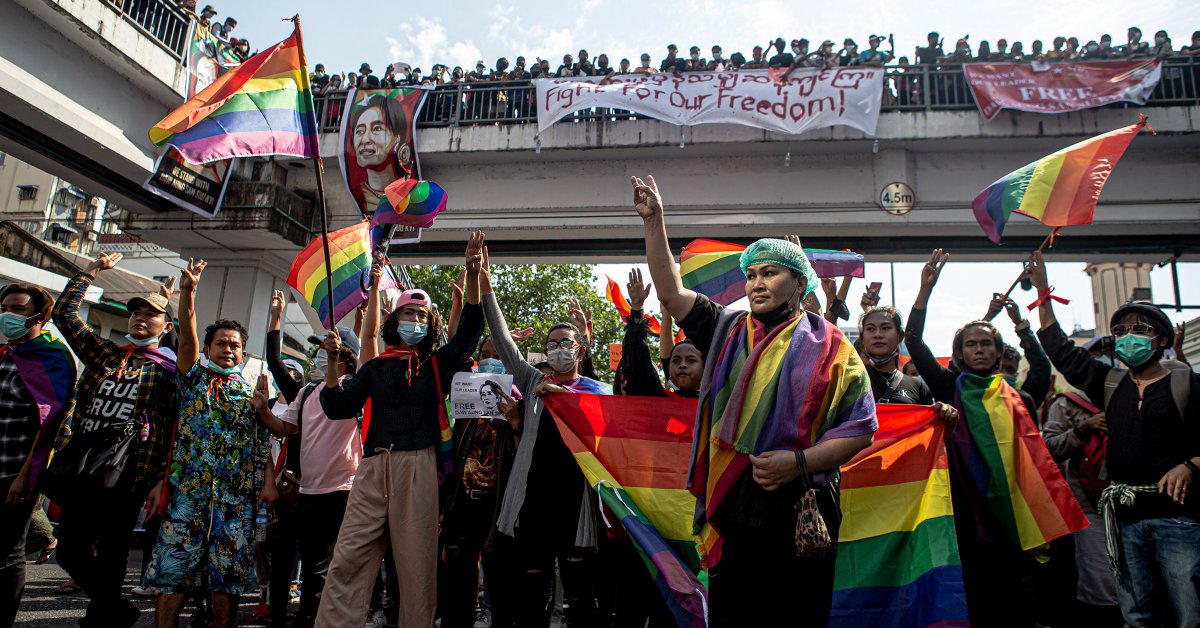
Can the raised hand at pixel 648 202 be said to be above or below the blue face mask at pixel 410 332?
above

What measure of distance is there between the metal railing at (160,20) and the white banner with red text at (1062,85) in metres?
10.8

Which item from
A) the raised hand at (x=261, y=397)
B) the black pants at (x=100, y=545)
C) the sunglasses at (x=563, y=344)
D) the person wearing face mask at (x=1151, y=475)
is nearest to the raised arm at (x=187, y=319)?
the raised hand at (x=261, y=397)

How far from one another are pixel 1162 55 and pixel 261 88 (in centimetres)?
1131

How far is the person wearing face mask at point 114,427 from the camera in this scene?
164 inches

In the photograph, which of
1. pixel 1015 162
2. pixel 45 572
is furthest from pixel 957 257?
pixel 45 572

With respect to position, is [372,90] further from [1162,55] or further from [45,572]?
[1162,55]

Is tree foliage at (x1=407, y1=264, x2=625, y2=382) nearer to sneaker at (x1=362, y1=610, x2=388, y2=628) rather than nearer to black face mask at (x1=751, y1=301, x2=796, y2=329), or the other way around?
sneaker at (x1=362, y1=610, x2=388, y2=628)

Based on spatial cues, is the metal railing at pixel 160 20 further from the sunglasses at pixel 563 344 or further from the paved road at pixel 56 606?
the sunglasses at pixel 563 344

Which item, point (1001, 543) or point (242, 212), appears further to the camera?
point (242, 212)

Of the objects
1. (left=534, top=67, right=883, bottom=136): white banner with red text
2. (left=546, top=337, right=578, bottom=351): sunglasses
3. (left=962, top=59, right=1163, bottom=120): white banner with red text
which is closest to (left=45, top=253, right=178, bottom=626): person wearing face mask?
(left=546, top=337, right=578, bottom=351): sunglasses

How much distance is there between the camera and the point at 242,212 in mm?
11555

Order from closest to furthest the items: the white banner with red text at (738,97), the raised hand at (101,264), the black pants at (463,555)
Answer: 1. the black pants at (463,555)
2. the raised hand at (101,264)
3. the white banner with red text at (738,97)

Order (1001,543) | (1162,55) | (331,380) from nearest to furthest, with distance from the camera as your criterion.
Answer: (1001,543), (331,380), (1162,55)

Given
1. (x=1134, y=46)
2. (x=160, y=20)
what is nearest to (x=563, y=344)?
(x=160, y=20)
